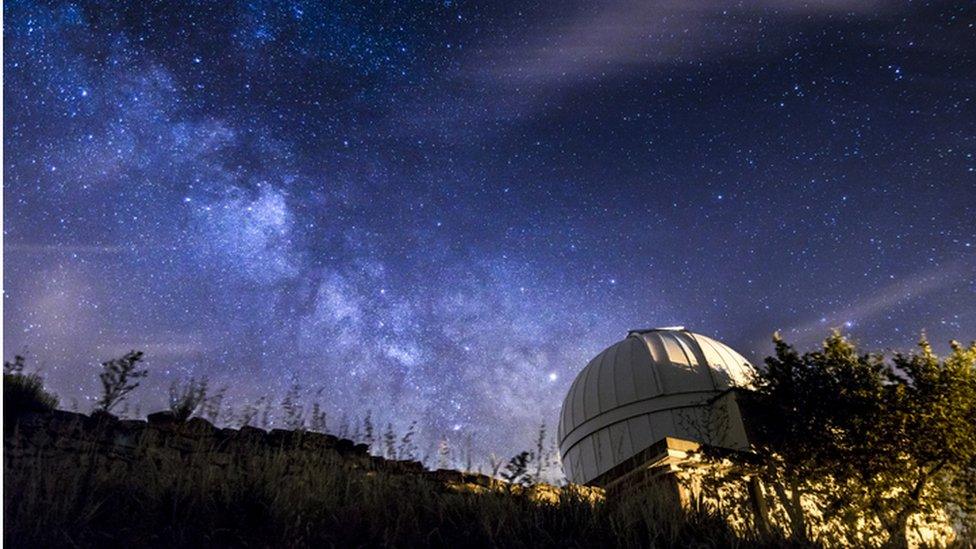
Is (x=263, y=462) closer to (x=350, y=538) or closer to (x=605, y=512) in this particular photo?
(x=350, y=538)

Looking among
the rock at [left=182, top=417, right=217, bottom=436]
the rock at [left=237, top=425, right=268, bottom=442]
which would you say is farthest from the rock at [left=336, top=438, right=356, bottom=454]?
the rock at [left=182, top=417, right=217, bottom=436]

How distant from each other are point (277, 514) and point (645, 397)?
1401cm

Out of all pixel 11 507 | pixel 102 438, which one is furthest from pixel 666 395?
pixel 11 507

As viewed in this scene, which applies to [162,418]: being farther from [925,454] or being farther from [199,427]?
[925,454]

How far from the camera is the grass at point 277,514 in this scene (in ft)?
16.0

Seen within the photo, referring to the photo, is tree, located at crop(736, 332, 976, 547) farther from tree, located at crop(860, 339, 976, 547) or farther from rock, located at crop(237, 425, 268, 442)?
rock, located at crop(237, 425, 268, 442)

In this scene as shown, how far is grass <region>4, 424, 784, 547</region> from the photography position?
16.0ft

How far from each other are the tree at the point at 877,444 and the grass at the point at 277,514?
7.26 metres

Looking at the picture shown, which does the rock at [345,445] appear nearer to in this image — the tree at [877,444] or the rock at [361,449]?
the rock at [361,449]

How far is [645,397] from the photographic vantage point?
1758 cm

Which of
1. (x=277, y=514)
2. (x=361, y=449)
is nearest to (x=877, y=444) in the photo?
(x=361, y=449)

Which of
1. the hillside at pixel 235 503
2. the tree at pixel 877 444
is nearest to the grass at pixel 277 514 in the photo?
the hillside at pixel 235 503

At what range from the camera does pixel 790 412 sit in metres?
13.6

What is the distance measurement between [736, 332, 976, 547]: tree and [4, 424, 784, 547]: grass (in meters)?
7.26
